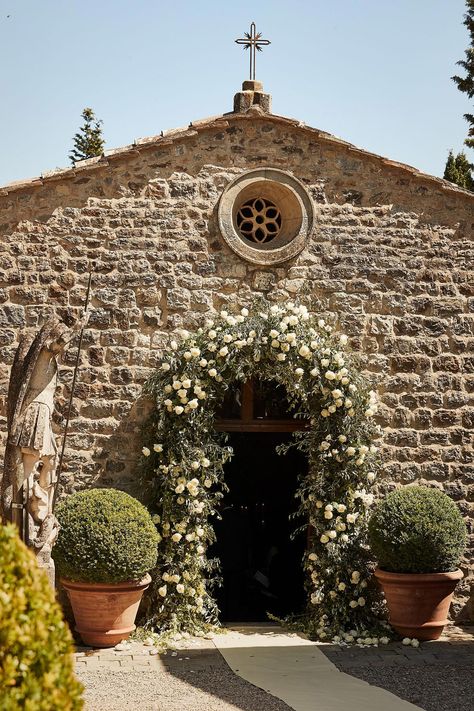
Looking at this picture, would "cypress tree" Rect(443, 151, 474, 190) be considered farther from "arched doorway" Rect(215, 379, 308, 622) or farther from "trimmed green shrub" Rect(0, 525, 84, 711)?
"trimmed green shrub" Rect(0, 525, 84, 711)

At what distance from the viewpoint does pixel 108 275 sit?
8.90 meters

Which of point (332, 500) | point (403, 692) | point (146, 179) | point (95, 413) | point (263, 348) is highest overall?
point (146, 179)

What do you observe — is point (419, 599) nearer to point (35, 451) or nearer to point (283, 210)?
point (35, 451)

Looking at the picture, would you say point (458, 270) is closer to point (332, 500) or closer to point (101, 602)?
point (332, 500)

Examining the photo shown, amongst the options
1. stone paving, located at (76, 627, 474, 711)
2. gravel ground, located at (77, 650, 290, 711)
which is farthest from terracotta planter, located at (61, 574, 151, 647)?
gravel ground, located at (77, 650, 290, 711)

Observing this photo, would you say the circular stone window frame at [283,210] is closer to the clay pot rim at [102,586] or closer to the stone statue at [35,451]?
the stone statue at [35,451]

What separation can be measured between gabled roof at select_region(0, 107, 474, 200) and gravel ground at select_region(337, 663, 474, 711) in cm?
473

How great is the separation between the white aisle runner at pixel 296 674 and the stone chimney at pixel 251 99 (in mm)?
5159

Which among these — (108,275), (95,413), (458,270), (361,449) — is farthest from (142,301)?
(458,270)

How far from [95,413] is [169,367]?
2.81ft

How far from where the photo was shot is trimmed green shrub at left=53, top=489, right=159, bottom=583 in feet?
25.6

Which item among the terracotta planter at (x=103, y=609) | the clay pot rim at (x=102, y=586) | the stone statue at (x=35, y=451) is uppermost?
the stone statue at (x=35, y=451)

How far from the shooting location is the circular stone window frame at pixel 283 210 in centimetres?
907

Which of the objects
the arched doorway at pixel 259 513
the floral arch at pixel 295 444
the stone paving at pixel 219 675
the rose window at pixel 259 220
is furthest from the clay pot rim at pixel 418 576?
the rose window at pixel 259 220
